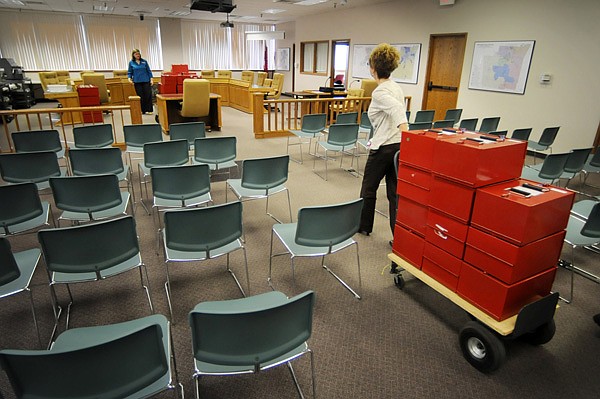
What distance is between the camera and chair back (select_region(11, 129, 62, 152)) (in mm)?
4445

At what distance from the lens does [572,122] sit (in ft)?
20.9

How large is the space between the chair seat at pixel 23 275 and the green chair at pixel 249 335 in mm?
1264

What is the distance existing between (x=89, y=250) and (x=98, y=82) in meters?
9.43

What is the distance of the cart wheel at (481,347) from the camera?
2.01m

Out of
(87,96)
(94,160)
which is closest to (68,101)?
(87,96)

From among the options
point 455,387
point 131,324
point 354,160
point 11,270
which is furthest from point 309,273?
point 354,160

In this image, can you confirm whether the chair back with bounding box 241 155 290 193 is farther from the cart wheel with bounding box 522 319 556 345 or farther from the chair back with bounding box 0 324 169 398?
the cart wheel with bounding box 522 319 556 345

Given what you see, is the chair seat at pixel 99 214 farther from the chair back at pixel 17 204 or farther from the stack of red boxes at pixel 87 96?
the stack of red boxes at pixel 87 96

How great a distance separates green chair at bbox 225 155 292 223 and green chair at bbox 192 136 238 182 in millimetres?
694

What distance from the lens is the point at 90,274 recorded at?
222 centimetres

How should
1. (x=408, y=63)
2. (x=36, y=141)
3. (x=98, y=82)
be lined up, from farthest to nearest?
(x=98, y=82) → (x=408, y=63) → (x=36, y=141)

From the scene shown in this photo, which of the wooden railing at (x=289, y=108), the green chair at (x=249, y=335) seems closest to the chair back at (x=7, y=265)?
the green chair at (x=249, y=335)

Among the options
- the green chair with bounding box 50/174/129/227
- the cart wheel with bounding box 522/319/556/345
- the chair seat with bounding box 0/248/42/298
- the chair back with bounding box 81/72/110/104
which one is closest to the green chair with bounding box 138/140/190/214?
the green chair with bounding box 50/174/129/227

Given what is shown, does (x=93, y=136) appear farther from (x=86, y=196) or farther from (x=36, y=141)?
(x=86, y=196)
